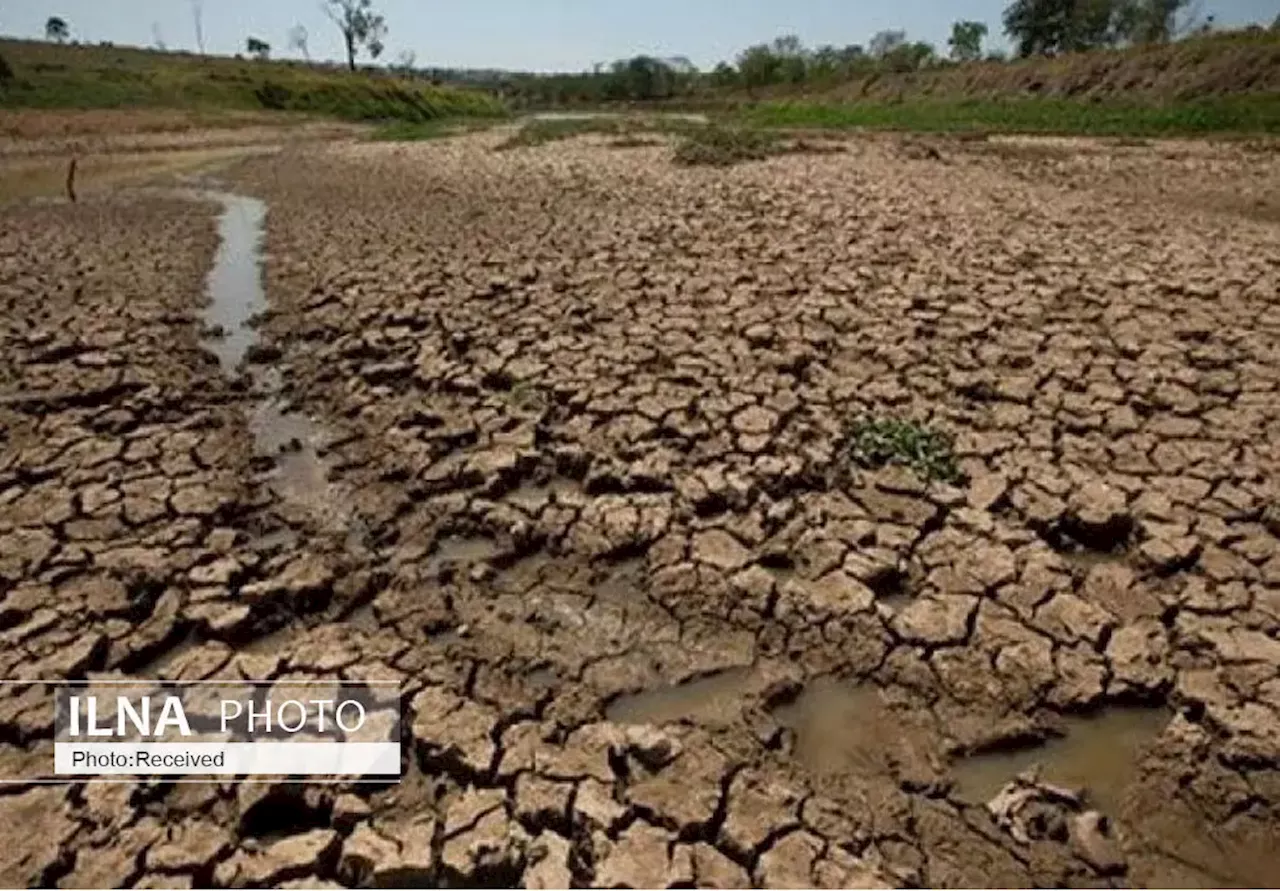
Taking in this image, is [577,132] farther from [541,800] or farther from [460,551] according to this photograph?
[541,800]

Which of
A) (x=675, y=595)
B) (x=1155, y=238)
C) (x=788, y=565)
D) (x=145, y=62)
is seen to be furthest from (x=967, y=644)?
(x=145, y=62)

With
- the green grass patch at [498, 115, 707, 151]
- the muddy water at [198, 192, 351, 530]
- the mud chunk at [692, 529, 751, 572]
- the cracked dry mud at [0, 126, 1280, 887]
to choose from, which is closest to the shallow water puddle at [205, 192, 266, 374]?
the muddy water at [198, 192, 351, 530]

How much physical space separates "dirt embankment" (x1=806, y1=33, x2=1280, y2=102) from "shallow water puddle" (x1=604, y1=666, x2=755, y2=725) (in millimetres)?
25637

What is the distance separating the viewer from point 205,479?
3.76 metres

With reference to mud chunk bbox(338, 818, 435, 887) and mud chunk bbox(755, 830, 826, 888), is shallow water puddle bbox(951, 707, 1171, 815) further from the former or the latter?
mud chunk bbox(338, 818, 435, 887)

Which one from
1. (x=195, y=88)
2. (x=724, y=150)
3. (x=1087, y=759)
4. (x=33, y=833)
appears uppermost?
(x=195, y=88)

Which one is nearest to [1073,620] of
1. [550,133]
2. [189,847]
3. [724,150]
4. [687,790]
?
[687,790]

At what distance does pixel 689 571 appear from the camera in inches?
119

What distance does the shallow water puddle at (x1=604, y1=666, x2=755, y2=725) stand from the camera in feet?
7.97

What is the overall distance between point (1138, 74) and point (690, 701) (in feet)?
103

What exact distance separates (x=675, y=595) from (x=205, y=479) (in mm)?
2344

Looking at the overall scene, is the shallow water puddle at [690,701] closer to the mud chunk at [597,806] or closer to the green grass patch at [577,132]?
the mud chunk at [597,806]

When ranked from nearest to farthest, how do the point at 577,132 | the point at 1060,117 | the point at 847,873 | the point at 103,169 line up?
1. the point at 847,873
2. the point at 103,169
3. the point at 1060,117
4. the point at 577,132

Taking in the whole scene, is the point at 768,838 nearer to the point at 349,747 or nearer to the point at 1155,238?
the point at 349,747
